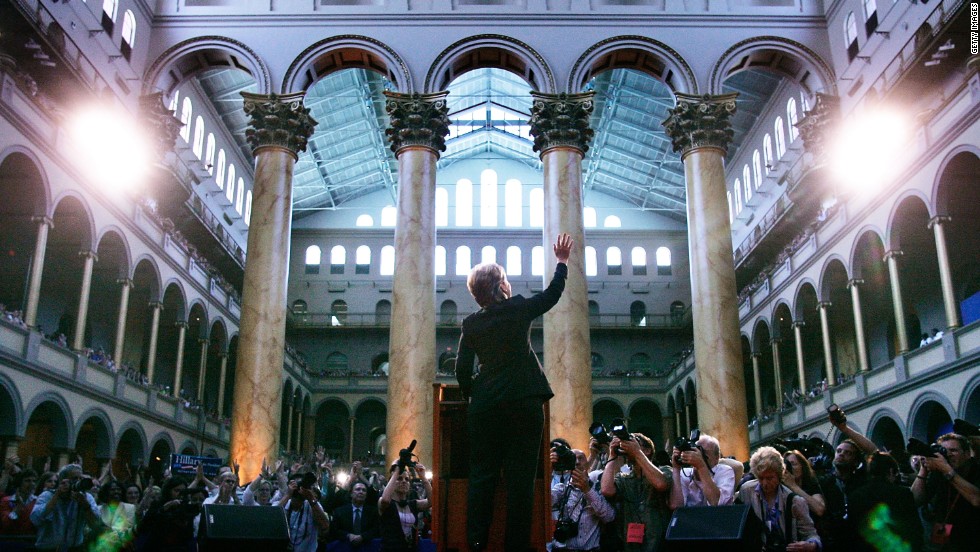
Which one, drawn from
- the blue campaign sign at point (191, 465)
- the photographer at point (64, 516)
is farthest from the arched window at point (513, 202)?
the photographer at point (64, 516)

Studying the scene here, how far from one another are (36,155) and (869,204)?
1976 centimetres

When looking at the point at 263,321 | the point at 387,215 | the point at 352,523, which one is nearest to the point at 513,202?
the point at 387,215

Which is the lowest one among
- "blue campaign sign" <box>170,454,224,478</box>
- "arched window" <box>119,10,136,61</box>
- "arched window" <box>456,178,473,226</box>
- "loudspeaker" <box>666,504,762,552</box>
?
"loudspeaker" <box>666,504,762,552</box>

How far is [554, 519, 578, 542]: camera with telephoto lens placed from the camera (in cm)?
623

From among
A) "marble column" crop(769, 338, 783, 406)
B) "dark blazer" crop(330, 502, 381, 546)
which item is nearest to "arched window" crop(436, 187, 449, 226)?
"marble column" crop(769, 338, 783, 406)

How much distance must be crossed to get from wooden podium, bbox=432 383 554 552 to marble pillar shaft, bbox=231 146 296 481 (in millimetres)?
11284

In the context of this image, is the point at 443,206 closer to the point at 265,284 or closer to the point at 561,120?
the point at 561,120

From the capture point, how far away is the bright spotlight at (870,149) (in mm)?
21484

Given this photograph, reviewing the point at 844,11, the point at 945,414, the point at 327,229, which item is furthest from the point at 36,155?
the point at 327,229

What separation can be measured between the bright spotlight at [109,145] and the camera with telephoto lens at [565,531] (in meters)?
18.1

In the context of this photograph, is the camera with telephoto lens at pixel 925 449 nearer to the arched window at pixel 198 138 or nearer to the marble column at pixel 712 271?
the marble column at pixel 712 271

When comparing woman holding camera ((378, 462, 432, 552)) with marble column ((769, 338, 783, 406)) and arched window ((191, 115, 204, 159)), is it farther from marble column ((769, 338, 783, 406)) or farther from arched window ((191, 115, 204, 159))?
marble column ((769, 338, 783, 406))

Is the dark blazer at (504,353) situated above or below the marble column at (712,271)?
below

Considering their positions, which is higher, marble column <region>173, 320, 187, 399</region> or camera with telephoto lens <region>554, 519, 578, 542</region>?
marble column <region>173, 320, 187, 399</region>
